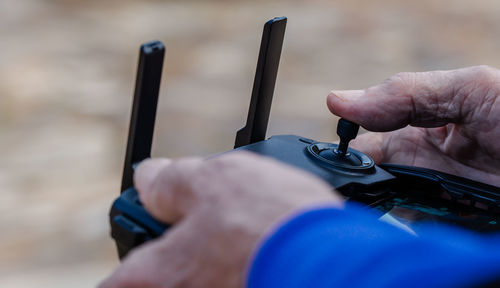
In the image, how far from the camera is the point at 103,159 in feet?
7.82

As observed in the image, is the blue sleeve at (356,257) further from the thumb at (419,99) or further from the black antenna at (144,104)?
the thumb at (419,99)

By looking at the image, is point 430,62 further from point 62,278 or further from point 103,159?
point 62,278

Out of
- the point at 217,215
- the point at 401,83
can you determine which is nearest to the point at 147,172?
the point at 217,215

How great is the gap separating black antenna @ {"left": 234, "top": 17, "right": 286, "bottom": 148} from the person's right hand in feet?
0.88

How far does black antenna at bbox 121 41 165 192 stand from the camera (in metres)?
0.78

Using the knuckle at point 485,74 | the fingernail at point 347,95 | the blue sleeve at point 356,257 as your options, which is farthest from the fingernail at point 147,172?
the knuckle at point 485,74

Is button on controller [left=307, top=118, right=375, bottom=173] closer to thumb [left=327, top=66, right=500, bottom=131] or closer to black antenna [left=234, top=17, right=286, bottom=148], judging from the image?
black antenna [left=234, top=17, right=286, bottom=148]

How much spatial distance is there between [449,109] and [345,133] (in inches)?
15.3

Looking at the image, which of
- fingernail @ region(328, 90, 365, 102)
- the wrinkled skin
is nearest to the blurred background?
fingernail @ region(328, 90, 365, 102)

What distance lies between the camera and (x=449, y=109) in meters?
1.29

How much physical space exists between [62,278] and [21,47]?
4.75ft

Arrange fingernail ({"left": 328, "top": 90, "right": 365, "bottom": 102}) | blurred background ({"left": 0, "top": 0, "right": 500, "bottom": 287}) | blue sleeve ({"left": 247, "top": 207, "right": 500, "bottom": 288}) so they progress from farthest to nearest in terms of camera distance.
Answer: blurred background ({"left": 0, "top": 0, "right": 500, "bottom": 287})
fingernail ({"left": 328, "top": 90, "right": 365, "bottom": 102})
blue sleeve ({"left": 247, "top": 207, "right": 500, "bottom": 288})

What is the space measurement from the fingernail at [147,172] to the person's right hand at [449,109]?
0.55 m

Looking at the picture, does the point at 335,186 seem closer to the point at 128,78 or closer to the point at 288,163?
the point at 288,163
